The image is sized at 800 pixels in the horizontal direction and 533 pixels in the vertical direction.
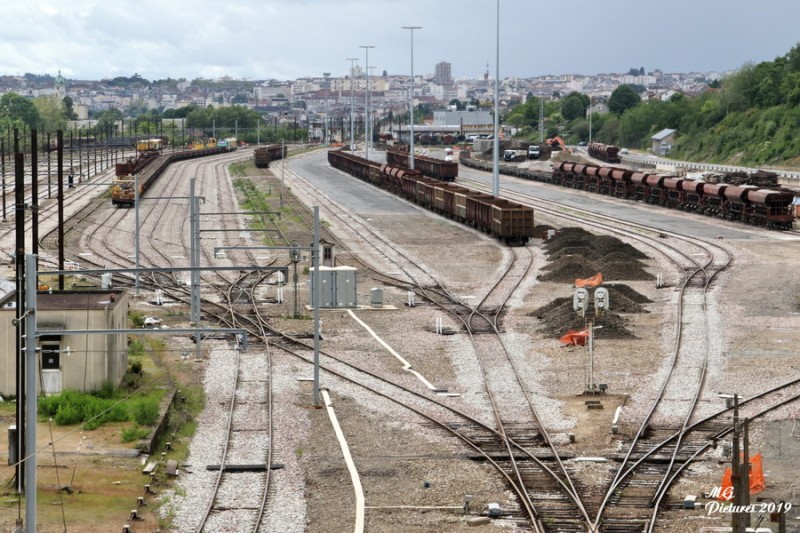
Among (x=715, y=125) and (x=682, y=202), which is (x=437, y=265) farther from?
(x=715, y=125)

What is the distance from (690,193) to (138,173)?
4623cm

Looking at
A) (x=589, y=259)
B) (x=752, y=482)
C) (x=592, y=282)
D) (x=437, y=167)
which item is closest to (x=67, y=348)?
(x=752, y=482)

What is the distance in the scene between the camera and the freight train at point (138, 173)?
289 feet

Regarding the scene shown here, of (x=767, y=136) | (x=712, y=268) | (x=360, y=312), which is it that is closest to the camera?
(x=360, y=312)

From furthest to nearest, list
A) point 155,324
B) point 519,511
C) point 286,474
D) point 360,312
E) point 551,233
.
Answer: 1. point 551,233
2. point 360,312
3. point 155,324
4. point 286,474
5. point 519,511

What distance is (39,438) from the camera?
25250mm

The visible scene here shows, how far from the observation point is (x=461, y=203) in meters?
74.2

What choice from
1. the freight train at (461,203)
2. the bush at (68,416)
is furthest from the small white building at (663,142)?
the bush at (68,416)

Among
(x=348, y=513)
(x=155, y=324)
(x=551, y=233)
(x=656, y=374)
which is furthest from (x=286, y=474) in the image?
(x=551, y=233)

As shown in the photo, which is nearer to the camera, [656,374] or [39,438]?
[39,438]

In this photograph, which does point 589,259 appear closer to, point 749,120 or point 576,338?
point 576,338

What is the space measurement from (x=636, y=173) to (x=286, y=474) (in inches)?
2908

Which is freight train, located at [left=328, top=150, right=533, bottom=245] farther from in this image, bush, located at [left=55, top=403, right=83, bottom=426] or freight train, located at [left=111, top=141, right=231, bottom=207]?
bush, located at [left=55, top=403, right=83, bottom=426]

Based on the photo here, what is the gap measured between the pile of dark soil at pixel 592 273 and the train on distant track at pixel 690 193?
→ 12.8 meters
